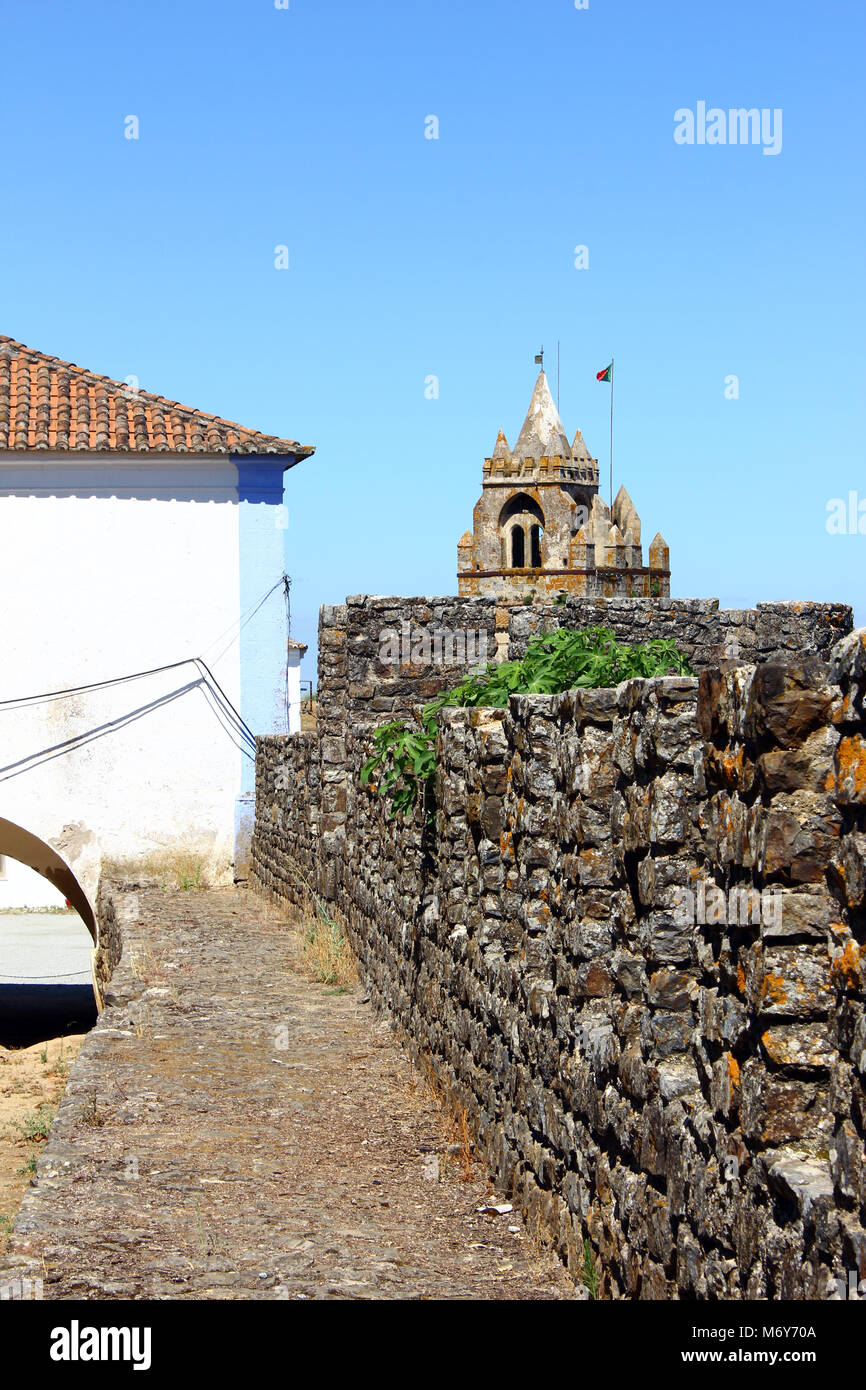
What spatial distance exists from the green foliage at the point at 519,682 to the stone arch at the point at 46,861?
10.8 m

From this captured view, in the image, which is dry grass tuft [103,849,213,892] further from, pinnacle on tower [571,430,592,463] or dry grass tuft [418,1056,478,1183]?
pinnacle on tower [571,430,592,463]

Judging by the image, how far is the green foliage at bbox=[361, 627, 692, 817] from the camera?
6758 mm

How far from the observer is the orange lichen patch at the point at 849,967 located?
8.82 feet

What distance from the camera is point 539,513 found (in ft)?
219

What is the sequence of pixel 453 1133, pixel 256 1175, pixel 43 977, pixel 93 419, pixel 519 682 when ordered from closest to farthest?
pixel 256 1175 → pixel 453 1133 → pixel 519 682 → pixel 93 419 → pixel 43 977

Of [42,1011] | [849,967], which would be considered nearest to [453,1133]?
[849,967]

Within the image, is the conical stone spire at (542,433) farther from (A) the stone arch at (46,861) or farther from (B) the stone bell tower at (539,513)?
(A) the stone arch at (46,861)

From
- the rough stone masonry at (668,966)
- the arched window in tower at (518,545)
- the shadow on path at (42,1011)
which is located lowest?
the shadow on path at (42,1011)

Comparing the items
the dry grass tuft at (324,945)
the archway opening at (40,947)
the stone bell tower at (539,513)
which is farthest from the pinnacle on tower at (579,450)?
the dry grass tuft at (324,945)

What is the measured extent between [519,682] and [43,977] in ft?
65.7

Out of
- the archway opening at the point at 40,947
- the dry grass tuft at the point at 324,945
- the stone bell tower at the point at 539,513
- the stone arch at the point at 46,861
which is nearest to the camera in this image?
the dry grass tuft at the point at 324,945

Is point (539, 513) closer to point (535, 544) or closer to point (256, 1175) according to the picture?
point (535, 544)

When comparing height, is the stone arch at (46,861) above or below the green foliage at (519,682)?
below
